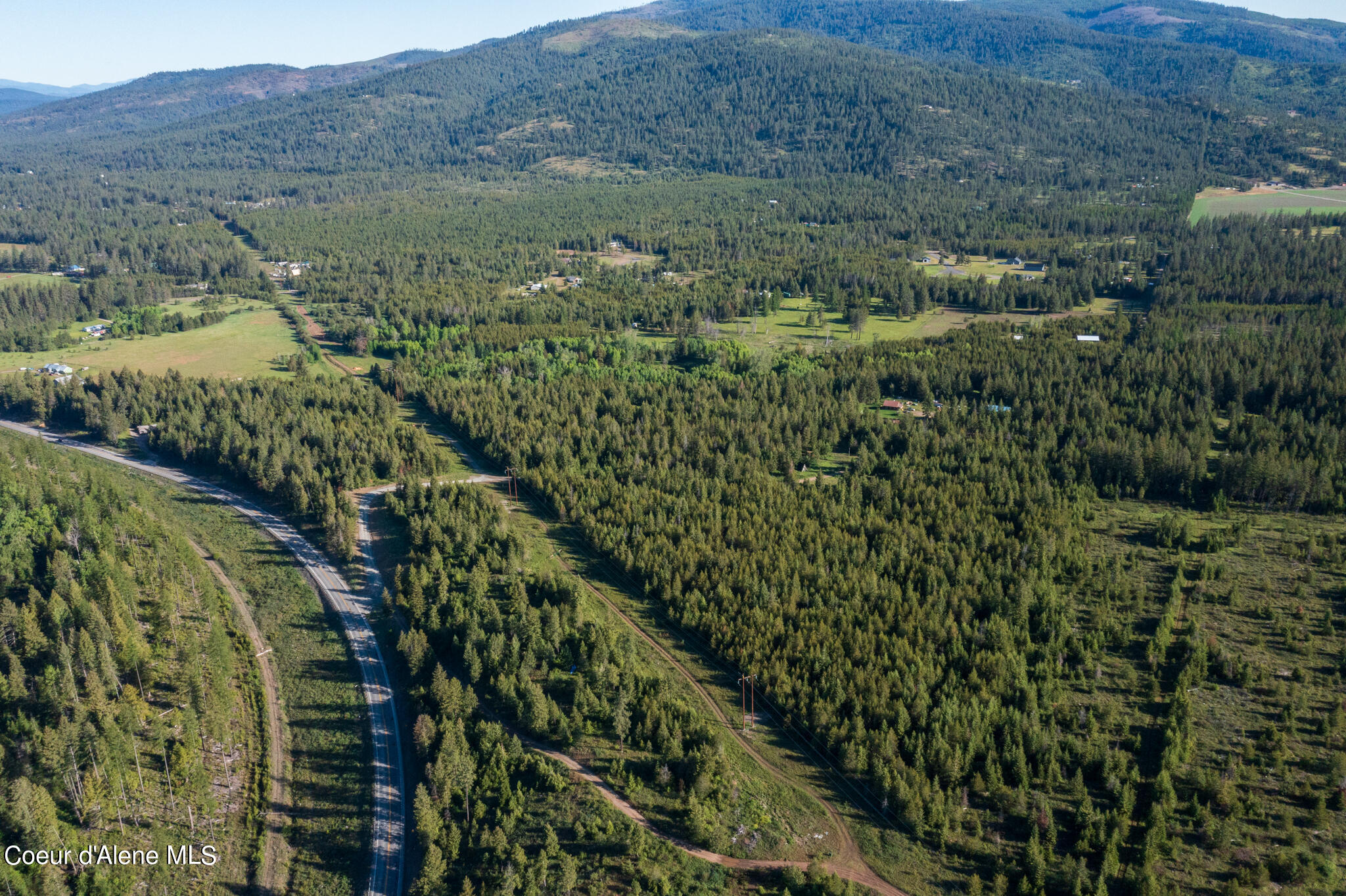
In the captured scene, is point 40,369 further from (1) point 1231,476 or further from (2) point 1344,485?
(2) point 1344,485

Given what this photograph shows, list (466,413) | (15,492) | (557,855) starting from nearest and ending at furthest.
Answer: (557,855) → (15,492) → (466,413)

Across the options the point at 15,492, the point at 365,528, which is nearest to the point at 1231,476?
the point at 365,528

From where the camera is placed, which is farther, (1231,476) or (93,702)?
(1231,476)

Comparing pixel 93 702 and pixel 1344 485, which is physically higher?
pixel 1344 485

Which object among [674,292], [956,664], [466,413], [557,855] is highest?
[674,292]

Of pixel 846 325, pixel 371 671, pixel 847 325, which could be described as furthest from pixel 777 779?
pixel 846 325

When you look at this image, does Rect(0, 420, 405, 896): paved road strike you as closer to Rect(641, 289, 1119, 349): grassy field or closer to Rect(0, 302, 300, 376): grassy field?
Rect(0, 302, 300, 376): grassy field

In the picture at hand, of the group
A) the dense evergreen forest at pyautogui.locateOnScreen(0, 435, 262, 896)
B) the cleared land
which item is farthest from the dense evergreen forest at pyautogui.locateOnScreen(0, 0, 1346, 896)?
the cleared land

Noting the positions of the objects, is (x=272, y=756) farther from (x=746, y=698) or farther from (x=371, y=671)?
(x=746, y=698)
